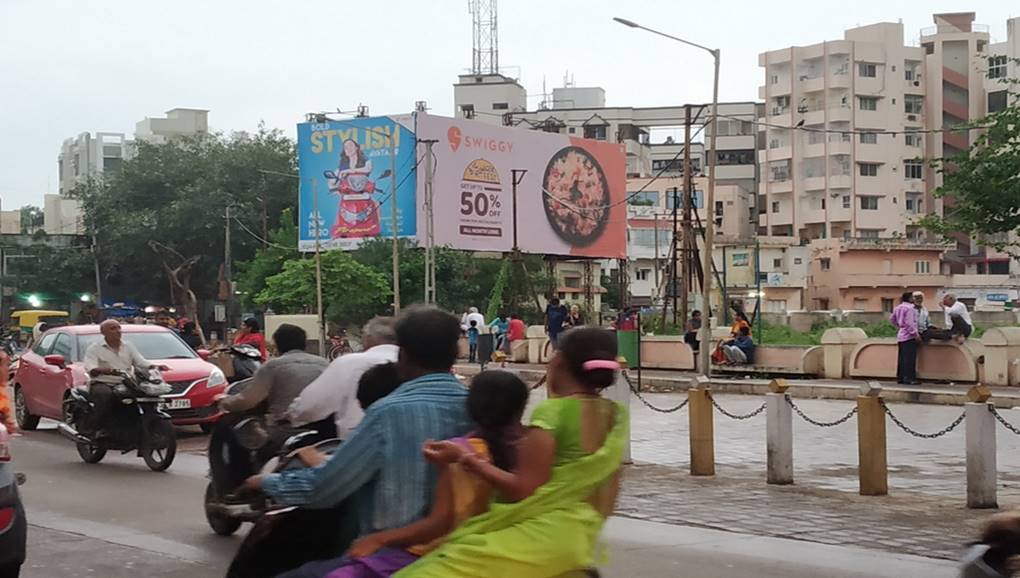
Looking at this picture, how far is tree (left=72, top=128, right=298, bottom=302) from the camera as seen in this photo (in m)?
72.3

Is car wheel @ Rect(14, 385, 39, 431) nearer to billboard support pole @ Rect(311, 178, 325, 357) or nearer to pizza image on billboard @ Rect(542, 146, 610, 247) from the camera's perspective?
billboard support pole @ Rect(311, 178, 325, 357)

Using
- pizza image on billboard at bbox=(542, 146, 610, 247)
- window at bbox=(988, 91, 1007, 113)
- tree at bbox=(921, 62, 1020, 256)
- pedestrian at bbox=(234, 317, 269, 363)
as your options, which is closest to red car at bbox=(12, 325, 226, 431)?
pedestrian at bbox=(234, 317, 269, 363)

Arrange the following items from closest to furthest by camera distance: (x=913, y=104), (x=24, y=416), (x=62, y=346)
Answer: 1. (x=62, y=346)
2. (x=24, y=416)
3. (x=913, y=104)

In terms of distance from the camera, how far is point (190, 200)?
236 ft

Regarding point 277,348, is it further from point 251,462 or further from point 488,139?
point 488,139

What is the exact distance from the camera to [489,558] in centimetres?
372

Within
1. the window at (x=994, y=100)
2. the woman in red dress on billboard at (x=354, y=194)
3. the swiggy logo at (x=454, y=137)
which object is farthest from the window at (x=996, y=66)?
the window at (x=994, y=100)

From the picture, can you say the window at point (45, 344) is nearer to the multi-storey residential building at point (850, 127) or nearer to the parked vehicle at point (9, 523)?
the parked vehicle at point (9, 523)

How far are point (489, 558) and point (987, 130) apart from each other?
12327mm

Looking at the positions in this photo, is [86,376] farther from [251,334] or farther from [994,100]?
[994,100]

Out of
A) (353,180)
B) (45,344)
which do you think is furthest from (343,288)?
(45,344)

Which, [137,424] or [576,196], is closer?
[137,424]

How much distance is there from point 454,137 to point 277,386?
169ft

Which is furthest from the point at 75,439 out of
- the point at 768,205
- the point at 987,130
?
the point at 768,205
